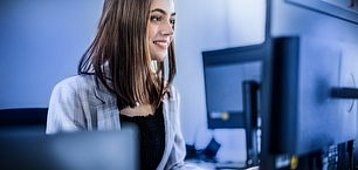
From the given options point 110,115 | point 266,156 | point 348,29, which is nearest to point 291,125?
point 266,156

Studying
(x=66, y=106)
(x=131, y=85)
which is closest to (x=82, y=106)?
(x=66, y=106)

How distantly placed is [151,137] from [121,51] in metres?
0.24

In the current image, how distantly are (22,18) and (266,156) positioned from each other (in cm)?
75

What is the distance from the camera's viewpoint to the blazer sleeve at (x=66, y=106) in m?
1.13

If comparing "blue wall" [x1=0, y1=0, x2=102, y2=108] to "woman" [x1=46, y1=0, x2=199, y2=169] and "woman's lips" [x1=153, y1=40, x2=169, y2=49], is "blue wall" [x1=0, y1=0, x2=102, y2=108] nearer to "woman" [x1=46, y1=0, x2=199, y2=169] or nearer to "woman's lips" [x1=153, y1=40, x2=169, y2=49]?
"woman" [x1=46, y1=0, x2=199, y2=169]

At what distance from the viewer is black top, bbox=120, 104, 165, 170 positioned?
121 centimetres

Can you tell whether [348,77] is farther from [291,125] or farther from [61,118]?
[61,118]

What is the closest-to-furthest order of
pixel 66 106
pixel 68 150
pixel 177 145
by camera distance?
pixel 68 150
pixel 66 106
pixel 177 145

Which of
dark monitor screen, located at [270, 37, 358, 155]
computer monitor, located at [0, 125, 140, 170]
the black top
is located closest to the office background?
the black top

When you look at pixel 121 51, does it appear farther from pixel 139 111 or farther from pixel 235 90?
pixel 235 90

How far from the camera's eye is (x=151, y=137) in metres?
1.22

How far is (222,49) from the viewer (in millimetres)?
1185

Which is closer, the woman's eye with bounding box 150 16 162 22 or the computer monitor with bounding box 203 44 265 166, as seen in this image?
the computer monitor with bounding box 203 44 265 166

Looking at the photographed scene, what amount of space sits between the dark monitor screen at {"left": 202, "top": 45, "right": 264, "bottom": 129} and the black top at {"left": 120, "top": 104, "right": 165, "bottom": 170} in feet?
0.48
